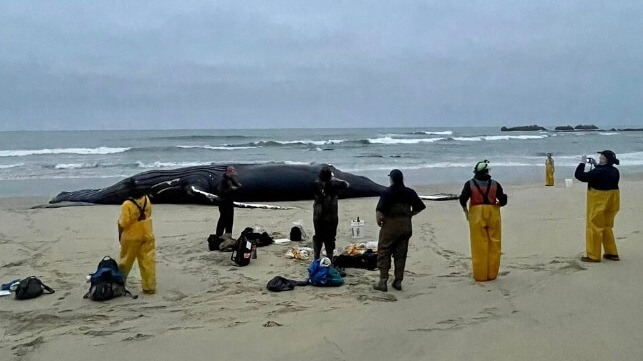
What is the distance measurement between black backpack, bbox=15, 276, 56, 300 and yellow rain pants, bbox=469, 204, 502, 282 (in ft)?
16.7

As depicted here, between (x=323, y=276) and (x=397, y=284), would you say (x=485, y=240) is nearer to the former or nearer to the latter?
(x=397, y=284)

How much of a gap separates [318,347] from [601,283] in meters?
3.73

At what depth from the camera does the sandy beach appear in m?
5.09

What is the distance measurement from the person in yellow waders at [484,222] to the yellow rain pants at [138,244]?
3.76 m

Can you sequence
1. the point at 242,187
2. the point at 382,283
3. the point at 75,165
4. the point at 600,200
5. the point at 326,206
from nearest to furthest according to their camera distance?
the point at 382,283, the point at 600,200, the point at 326,206, the point at 242,187, the point at 75,165

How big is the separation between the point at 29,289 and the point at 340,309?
3584mm

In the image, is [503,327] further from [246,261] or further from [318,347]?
[246,261]

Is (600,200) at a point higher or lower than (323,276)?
higher

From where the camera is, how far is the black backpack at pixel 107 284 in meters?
6.66

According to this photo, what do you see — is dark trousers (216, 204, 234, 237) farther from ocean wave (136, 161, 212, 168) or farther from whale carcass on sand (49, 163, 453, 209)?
ocean wave (136, 161, 212, 168)

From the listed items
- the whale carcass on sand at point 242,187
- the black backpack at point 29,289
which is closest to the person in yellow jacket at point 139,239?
the black backpack at point 29,289

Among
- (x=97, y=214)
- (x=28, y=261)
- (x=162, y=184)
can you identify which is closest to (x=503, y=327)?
(x=28, y=261)

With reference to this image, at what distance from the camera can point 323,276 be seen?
7160mm

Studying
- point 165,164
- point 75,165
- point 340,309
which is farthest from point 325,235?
point 75,165
